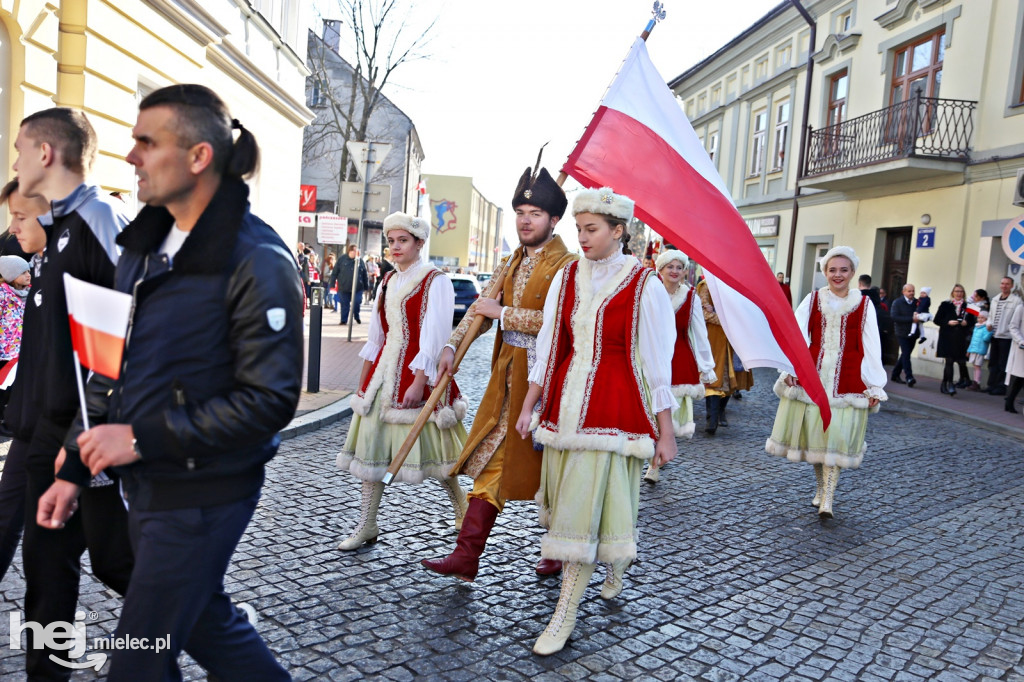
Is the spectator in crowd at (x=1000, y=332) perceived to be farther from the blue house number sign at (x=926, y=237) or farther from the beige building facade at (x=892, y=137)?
the blue house number sign at (x=926, y=237)

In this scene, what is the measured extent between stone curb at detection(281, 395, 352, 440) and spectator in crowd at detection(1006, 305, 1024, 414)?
10.2 meters

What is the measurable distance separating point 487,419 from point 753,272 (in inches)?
62.7

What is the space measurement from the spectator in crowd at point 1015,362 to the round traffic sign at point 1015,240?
2.77 m

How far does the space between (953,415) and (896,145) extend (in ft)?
25.9

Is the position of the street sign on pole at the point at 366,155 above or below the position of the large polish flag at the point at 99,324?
above

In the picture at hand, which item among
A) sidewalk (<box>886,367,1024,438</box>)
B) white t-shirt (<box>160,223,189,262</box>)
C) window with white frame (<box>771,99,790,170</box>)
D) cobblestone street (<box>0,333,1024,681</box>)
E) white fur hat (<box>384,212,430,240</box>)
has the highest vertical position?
window with white frame (<box>771,99,790,170</box>)

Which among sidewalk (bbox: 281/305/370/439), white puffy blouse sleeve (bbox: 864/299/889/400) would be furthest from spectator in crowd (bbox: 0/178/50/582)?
white puffy blouse sleeve (bbox: 864/299/889/400)

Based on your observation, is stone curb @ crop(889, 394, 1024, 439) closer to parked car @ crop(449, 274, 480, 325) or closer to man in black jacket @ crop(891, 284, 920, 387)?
man in black jacket @ crop(891, 284, 920, 387)

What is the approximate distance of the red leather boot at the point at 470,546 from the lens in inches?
157

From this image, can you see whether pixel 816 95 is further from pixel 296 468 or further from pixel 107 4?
pixel 296 468

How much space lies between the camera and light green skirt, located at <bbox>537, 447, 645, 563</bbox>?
11.7 ft

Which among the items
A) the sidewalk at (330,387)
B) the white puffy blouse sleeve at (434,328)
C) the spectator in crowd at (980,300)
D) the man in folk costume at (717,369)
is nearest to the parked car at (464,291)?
the sidewalk at (330,387)

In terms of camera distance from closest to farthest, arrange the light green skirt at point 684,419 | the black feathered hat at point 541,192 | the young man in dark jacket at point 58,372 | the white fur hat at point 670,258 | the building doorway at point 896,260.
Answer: the young man in dark jacket at point 58,372 < the black feathered hat at point 541,192 < the light green skirt at point 684,419 < the white fur hat at point 670,258 < the building doorway at point 896,260

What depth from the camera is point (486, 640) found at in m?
3.61
